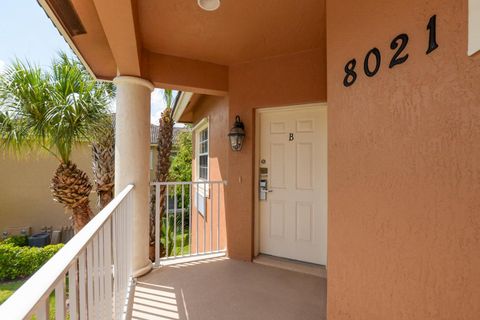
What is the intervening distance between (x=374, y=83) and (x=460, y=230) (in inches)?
32.6

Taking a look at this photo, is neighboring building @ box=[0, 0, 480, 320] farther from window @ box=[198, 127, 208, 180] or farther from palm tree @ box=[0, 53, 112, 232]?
window @ box=[198, 127, 208, 180]

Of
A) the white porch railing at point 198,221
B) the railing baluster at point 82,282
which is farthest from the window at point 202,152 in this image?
the railing baluster at point 82,282

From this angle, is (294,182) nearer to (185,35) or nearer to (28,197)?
(185,35)

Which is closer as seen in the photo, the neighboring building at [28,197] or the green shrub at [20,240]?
the green shrub at [20,240]

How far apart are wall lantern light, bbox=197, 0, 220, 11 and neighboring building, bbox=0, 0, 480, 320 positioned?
0.6 inches

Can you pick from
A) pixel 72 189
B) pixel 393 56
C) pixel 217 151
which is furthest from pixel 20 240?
pixel 393 56

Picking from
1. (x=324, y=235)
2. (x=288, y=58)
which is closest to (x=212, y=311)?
(x=324, y=235)

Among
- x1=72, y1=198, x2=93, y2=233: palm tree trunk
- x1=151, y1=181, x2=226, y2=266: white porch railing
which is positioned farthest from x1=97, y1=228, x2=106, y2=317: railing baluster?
x1=72, y1=198, x2=93, y2=233: palm tree trunk

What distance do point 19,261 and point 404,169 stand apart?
24.1 ft

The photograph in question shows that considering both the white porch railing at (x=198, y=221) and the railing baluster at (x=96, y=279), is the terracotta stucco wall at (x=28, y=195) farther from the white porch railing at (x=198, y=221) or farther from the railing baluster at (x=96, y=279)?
the railing baluster at (x=96, y=279)

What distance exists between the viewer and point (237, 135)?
3436mm

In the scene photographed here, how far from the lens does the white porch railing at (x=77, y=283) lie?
1.78ft

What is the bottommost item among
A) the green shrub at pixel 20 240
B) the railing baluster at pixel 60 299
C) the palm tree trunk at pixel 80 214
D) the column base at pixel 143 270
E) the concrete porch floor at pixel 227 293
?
the green shrub at pixel 20 240

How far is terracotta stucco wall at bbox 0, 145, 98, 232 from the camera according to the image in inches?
325
